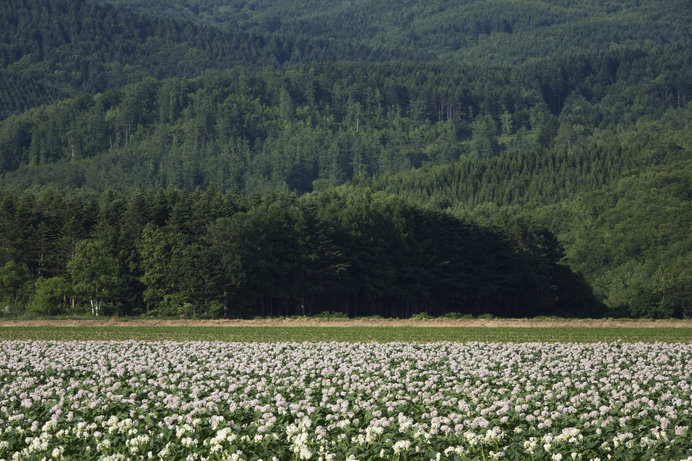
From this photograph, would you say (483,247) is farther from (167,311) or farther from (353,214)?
(167,311)

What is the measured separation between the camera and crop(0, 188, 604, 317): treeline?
292 feet

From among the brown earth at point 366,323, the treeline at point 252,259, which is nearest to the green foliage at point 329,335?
the brown earth at point 366,323

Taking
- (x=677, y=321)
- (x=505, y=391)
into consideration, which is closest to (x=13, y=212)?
(x=677, y=321)

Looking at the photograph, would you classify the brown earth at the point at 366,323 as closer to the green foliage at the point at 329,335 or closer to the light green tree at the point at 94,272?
the green foliage at the point at 329,335

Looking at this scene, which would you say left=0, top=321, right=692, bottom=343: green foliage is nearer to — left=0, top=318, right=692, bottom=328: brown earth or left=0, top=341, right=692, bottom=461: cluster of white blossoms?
left=0, top=318, right=692, bottom=328: brown earth

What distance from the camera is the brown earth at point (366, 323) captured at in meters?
67.6

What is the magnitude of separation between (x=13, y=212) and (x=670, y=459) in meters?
91.0

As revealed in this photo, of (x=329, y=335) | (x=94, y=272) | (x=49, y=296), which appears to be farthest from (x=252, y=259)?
(x=329, y=335)

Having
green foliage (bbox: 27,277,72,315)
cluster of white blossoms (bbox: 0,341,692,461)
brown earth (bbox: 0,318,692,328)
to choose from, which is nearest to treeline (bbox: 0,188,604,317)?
green foliage (bbox: 27,277,72,315)

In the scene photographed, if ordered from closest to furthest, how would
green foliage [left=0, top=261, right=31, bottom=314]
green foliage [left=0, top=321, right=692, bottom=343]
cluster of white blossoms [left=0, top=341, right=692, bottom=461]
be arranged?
1. cluster of white blossoms [left=0, top=341, right=692, bottom=461]
2. green foliage [left=0, top=321, right=692, bottom=343]
3. green foliage [left=0, top=261, right=31, bottom=314]

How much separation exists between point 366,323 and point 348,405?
47.8 metres

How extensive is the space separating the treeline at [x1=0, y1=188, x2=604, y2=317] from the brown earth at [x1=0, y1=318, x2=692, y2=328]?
13.4 meters

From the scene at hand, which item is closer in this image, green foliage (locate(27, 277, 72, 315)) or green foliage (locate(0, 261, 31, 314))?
green foliage (locate(27, 277, 72, 315))

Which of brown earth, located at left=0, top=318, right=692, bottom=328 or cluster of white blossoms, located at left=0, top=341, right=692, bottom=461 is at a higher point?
brown earth, located at left=0, top=318, right=692, bottom=328
